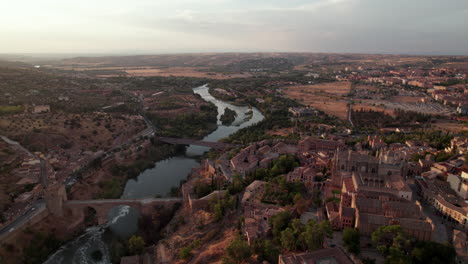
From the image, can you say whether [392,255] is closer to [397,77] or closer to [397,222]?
[397,222]

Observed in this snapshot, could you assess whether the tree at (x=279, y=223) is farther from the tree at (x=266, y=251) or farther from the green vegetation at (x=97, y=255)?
the green vegetation at (x=97, y=255)

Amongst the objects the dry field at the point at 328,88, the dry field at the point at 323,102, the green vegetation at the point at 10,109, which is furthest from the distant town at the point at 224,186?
the dry field at the point at 328,88

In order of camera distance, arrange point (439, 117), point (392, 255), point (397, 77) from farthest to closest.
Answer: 1. point (397, 77)
2. point (439, 117)
3. point (392, 255)

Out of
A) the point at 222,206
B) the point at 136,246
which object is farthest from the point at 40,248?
the point at 222,206

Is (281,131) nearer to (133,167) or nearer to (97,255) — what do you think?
(133,167)

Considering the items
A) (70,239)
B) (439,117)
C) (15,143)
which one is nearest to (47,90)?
(15,143)
